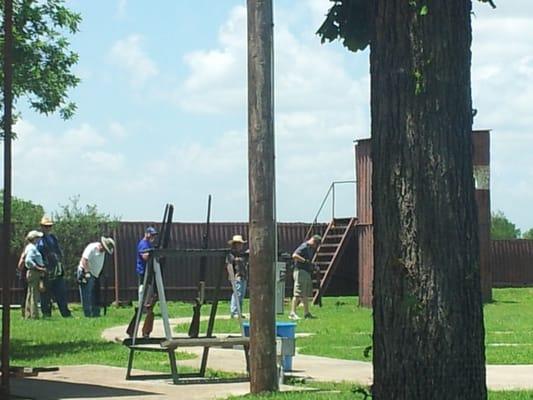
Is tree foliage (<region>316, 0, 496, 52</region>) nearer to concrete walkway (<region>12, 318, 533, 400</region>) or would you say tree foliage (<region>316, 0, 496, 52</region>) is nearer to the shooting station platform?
concrete walkway (<region>12, 318, 533, 400</region>)

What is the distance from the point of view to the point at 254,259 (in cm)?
1268

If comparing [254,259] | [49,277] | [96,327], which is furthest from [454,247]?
[49,277]

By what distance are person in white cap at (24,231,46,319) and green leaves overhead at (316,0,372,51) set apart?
Answer: 18.9 meters

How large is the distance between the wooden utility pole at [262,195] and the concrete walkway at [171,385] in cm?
53

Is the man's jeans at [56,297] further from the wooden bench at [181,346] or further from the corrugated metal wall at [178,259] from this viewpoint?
the wooden bench at [181,346]

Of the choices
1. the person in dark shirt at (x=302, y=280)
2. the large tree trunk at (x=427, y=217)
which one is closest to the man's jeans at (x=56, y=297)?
the person in dark shirt at (x=302, y=280)

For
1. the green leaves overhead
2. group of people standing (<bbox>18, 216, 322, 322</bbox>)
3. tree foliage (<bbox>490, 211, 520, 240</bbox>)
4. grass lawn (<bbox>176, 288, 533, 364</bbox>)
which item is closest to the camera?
the green leaves overhead

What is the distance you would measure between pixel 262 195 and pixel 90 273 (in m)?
14.4

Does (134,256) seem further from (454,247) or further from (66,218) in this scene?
(454,247)

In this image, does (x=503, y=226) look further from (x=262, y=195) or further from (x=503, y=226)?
(x=262, y=195)

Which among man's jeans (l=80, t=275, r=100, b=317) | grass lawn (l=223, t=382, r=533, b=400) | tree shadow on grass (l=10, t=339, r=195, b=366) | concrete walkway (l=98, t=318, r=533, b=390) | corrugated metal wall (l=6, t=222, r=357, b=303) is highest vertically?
corrugated metal wall (l=6, t=222, r=357, b=303)

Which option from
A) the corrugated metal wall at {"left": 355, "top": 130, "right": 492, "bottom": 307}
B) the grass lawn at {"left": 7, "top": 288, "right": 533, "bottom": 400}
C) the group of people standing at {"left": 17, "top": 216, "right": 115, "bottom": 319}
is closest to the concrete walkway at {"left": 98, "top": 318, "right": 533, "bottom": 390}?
the grass lawn at {"left": 7, "top": 288, "right": 533, "bottom": 400}

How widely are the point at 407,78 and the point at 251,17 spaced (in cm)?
695

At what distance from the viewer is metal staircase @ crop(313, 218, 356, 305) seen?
111 feet
